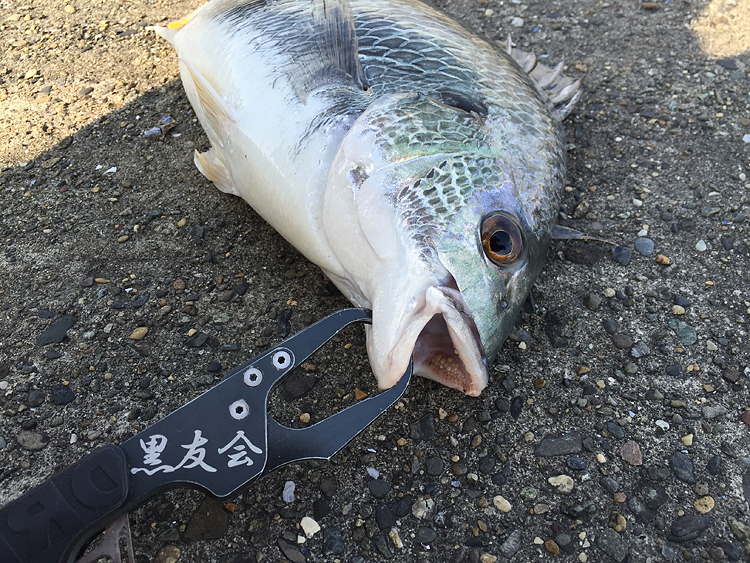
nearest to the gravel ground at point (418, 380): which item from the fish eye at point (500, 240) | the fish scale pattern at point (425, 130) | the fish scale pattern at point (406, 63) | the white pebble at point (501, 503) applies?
the white pebble at point (501, 503)

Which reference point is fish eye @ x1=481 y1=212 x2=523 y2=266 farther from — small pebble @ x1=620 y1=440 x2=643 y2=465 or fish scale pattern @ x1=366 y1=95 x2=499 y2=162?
small pebble @ x1=620 y1=440 x2=643 y2=465

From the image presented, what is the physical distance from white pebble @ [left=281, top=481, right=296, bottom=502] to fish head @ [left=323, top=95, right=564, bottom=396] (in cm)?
52

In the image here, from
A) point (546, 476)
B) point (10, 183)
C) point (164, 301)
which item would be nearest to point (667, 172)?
point (546, 476)

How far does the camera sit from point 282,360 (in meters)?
1.71

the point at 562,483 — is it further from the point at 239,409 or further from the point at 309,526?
the point at 239,409

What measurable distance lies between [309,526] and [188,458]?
517 mm

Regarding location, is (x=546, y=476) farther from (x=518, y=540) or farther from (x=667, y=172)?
(x=667, y=172)

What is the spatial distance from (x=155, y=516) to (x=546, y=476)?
1.37 metres

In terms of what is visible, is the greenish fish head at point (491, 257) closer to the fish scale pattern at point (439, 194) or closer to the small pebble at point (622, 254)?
the fish scale pattern at point (439, 194)

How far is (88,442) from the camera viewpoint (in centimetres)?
200

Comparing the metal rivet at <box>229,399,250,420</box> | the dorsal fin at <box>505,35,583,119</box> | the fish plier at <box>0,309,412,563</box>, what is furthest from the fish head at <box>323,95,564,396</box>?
the dorsal fin at <box>505,35,583,119</box>

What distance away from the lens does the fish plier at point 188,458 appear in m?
1.37

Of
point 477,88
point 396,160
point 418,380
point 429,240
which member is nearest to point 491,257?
point 429,240

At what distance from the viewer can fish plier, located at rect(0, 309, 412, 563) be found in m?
1.37
